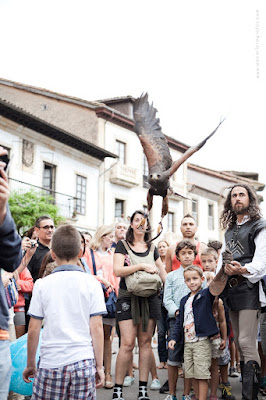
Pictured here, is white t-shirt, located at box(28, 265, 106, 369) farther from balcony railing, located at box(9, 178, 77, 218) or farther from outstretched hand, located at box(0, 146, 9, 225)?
balcony railing, located at box(9, 178, 77, 218)

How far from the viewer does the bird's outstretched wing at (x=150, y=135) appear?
5.57 metres

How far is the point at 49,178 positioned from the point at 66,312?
21.1 m

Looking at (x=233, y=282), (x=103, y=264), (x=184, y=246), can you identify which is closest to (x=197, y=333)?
(x=233, y=282)

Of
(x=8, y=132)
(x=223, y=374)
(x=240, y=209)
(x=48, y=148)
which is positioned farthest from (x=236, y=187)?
(x=48, y=148)

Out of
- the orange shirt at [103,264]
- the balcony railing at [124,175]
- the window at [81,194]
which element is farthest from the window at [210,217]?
the orange shirt at [103,264]

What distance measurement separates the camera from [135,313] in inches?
197

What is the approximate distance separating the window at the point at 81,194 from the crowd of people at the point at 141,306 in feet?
61.2

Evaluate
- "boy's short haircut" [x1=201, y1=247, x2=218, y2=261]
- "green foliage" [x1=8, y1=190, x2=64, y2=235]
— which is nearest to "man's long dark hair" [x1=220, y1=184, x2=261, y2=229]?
"boy's short haircut" [x1=201, y1=247, x2=218, y2=261]

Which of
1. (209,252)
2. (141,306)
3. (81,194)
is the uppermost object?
(81,194)

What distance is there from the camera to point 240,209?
16.2ft

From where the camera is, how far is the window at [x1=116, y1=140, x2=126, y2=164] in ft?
94.5

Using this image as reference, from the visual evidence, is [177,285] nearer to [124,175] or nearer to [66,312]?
[66,312]

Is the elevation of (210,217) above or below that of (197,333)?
above

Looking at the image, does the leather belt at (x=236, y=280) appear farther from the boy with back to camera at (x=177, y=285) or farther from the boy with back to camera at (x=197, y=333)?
the boy with back to camera at (x=177, y=285)
